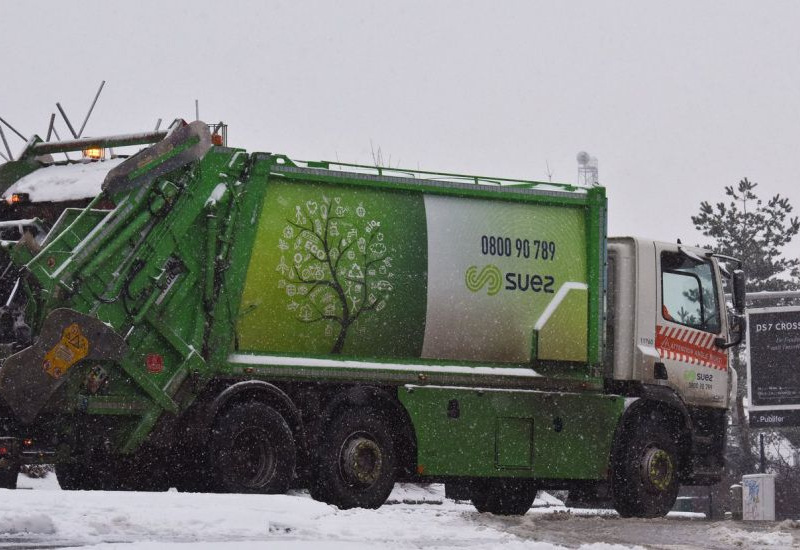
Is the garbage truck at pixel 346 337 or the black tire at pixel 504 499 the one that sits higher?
the garbage truck at pixel 346 337

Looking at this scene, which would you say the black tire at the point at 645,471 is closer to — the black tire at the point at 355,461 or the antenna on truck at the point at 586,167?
the black tire at the point at 355,461

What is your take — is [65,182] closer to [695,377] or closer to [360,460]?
[360,460]

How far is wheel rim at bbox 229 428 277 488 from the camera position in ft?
43.5

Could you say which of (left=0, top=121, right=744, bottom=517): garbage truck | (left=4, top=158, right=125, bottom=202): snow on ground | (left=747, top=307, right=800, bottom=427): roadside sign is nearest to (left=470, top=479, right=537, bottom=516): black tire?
(left=0, top=121, right=744, bottom=517): garbage truck

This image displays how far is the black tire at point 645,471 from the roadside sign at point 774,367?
52.5 ft

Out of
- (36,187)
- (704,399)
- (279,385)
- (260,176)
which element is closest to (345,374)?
(279,385)

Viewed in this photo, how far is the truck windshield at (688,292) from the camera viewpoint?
54.4 ft

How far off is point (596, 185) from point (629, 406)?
2185mm

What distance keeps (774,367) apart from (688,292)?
1607 centimetres

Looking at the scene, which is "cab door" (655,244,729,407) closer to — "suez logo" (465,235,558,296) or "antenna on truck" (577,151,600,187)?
"suez logo" (465,235,558,296)

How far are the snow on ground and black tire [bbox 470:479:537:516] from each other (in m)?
5.38

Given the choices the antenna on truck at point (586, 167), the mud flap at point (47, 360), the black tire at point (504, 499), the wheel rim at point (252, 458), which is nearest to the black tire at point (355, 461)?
the wheel rim at point (252, 458)

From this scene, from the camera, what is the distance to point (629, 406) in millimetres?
15977

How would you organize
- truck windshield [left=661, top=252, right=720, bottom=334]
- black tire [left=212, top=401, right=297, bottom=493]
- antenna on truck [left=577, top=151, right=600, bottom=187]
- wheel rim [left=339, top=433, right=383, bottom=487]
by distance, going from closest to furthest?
black tire [left=212, top=401, right=297, bottom=493]
wheel rim [left=339, top=433, right=383, bottom=487]
truck windshield [left=661, top=252, right=720, bottom=334]
antenna on truck [left=577, top=151, right=600, bottom=187]
